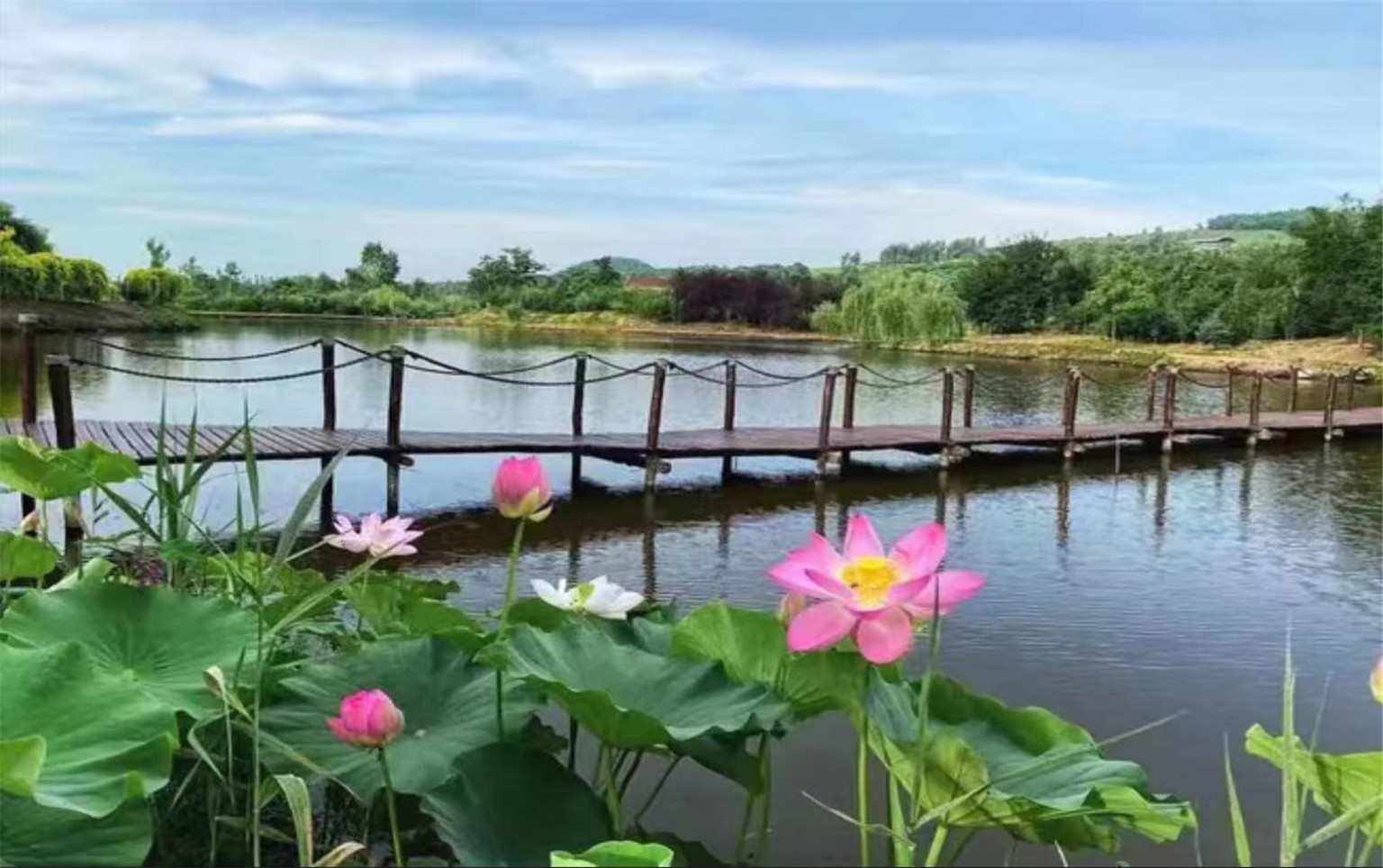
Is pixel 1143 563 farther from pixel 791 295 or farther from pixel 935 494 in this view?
pixel 791 295

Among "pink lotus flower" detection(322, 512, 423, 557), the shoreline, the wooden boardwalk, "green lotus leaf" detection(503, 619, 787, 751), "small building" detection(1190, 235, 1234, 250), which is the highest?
"small building" detection(1190, 235, 1234, 250)

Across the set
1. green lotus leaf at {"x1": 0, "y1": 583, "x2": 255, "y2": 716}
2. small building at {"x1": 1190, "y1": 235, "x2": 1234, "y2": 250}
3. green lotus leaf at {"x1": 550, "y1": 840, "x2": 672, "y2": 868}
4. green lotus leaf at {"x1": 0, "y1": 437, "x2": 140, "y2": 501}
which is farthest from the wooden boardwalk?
small building at {"x1": 1190, "y1": 235, "x2": 1234, "y2": 250}

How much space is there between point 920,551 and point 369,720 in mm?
581

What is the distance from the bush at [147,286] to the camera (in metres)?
40.1

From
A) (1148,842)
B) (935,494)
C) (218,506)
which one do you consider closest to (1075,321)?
(935,494)

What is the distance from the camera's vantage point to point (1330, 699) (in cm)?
457

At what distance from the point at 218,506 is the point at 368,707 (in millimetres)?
6942

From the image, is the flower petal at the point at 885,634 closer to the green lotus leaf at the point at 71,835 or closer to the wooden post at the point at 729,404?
the green lotus leaf at the point at 71,835

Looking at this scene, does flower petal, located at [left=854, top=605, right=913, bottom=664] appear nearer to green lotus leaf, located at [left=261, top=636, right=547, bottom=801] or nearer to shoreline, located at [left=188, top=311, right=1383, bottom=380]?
green lotus leaf, located at [left=261, top=636, right=547, bottom=801]

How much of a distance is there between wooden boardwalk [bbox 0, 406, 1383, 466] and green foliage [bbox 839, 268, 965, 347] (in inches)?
690

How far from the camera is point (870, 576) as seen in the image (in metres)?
1.17

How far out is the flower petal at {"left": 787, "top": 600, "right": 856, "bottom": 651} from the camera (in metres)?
1.14

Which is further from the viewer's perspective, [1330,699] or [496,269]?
[496,269]

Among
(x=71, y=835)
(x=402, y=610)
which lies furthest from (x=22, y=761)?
(x=402, y=610)
